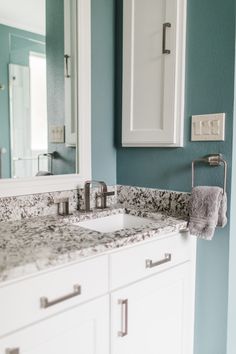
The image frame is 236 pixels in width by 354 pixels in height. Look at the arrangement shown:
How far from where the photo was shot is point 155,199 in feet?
5.45

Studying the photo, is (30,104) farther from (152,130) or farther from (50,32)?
(152,130)

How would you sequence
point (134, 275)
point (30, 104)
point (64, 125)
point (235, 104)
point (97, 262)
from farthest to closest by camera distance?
point (64, 125) < point (30, 104) < point (235, 104) < point (134, 275) < point (97, 262)

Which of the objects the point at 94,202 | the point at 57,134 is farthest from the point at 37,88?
the point at 94,202

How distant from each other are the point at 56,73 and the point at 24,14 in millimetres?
282

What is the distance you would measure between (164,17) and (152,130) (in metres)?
0.54

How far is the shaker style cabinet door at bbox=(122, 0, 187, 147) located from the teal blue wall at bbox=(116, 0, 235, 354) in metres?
0.05

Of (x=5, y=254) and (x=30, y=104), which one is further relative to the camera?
(x=30, y=104)

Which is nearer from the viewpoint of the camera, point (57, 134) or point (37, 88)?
point (37, 88)


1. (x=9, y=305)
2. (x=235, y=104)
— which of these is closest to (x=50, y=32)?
(x=235, y=104)

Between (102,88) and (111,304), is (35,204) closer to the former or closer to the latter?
(111,304)

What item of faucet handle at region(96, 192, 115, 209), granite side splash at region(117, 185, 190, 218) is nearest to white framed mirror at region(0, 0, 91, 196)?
faucet handle at region(96, 192, 115, 209)

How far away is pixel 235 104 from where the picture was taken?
133 centimetres

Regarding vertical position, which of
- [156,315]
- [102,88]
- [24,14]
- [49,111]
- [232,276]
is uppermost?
[24,14]

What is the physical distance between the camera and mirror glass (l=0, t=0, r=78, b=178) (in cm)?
135
